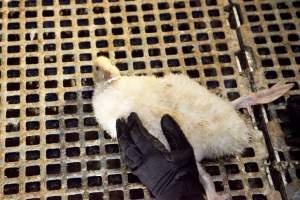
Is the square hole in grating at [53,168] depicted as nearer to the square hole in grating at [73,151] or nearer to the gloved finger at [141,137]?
the square hole in grating at [73,151]

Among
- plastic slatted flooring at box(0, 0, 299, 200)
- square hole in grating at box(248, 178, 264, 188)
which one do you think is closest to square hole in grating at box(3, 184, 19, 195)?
plastic slatted flooring at box(0, 0, 299, 200)

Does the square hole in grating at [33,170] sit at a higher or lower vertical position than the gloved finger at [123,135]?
lower

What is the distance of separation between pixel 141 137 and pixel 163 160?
Result: 0.15 meters

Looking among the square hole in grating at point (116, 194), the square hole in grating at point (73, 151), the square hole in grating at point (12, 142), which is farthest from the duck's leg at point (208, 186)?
the square hole in grating at point (12, 142)

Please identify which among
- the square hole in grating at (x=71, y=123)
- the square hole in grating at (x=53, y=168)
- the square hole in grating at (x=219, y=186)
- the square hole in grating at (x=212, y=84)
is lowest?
the square hole in grating at (x=219, y=186)

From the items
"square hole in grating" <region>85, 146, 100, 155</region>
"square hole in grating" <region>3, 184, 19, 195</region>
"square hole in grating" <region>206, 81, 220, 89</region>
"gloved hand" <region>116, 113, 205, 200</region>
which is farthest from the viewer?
"square hole in grating" <region>206, 81, 220, 89</region>

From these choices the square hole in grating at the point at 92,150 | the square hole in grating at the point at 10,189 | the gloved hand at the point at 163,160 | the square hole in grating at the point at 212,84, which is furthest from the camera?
the square hole in grating at the point at 212,84

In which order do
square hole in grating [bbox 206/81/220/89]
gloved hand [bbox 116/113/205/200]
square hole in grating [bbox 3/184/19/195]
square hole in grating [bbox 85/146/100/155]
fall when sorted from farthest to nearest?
square hole in grating [bbox 206/81/220/89] → square hole in grating [bbox 85/146/100/155] → square hole in grating [bbox 3/184/19/195] → gloved hand [bbox 116/113/205/200]

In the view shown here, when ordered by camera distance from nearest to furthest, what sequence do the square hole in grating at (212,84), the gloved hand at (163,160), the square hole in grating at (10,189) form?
1. the gloved hand at (163,160)
2. the square hole in grating at (10,189)
3. the square hole in grating at (212,84)

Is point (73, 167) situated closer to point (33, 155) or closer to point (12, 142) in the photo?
point (33, 155)

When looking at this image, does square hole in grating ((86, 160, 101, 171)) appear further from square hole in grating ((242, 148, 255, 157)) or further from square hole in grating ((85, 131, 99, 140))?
square hole in grating ((242, 148, 255, 157))

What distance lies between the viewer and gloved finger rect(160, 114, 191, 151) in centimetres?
235

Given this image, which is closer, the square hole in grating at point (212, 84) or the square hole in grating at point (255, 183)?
the square hole in grating at point (255, 183)

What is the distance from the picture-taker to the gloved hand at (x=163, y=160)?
2.30m
